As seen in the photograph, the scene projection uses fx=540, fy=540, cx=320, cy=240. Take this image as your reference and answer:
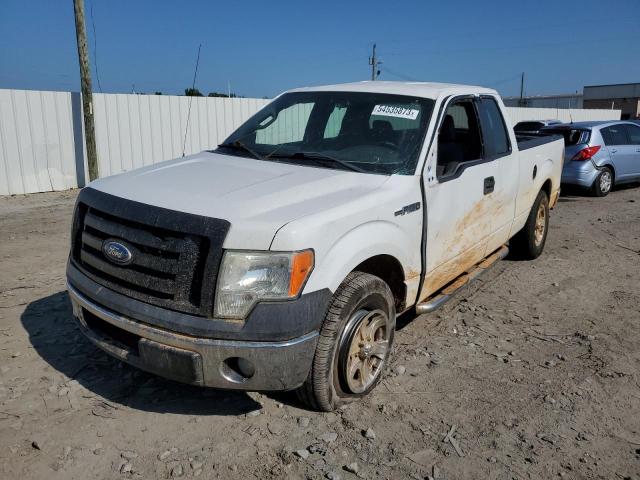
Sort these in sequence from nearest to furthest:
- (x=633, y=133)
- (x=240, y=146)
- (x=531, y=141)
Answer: (x=240, y=146), (x=531, y=141), (x=633, y=133)

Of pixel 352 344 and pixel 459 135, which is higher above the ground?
pixel 459 135

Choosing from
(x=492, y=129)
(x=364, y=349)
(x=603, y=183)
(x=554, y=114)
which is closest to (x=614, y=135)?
(x=603, y=183)

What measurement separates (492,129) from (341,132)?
1.56 metres

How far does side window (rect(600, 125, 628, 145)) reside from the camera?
11141 mm

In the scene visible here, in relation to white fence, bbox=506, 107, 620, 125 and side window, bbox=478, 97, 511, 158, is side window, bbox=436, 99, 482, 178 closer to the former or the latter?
side window, bbox=478, 97, 511, 158

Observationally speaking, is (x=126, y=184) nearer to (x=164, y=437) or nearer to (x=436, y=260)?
(x=164, y=437)

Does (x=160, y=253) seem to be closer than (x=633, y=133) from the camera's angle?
Yes

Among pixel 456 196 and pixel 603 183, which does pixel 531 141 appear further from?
pixel 603 183

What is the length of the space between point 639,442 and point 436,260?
158cm

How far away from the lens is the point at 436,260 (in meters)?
3.79

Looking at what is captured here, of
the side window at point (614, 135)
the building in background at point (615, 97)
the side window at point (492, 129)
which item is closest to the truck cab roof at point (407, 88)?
the side window at point (492, 129)

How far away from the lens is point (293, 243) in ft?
8.42

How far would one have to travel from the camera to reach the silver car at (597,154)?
10906 mm

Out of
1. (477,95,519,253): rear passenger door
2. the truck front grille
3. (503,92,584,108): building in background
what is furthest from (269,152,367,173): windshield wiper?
(503,92,584,108): building in background
